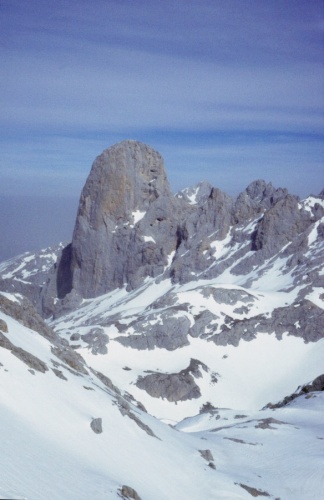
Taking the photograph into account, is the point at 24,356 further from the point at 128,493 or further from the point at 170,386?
the point at 170,386

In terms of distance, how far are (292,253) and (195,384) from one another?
84.9m

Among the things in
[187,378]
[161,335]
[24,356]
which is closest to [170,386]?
[187,378]

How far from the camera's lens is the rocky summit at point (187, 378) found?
89.0 feet

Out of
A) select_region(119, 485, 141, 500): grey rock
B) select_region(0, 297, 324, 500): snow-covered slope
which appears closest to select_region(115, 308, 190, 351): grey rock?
select_region(0, 297, 324, 500): snow-covered slope

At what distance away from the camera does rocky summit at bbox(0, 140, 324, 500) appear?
27125mm

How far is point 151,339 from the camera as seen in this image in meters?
110

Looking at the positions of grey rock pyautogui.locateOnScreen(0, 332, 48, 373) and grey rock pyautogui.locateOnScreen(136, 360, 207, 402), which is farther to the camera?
grey rock pyautogui.locateOnScreen(136, 360, 207, 402)

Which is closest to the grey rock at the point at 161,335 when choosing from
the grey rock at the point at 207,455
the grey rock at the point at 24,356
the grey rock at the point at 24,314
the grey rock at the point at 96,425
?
the grey rock at the point at 24,314

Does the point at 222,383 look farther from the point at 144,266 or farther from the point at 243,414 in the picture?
the point at 144,266

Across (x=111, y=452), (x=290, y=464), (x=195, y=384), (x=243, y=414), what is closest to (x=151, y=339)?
(x=195, y=384)

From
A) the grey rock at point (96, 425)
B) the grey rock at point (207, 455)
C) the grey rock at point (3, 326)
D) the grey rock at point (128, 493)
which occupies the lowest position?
the grey rock at point (128, 493)

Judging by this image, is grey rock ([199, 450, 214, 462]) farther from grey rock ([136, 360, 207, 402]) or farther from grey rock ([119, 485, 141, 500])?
grey rock ([136, 360, 207, 402])

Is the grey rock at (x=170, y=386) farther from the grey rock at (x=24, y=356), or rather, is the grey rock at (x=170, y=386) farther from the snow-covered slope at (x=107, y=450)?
the grey rock at (x=24, y=356)

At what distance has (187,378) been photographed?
96625 millimetres
